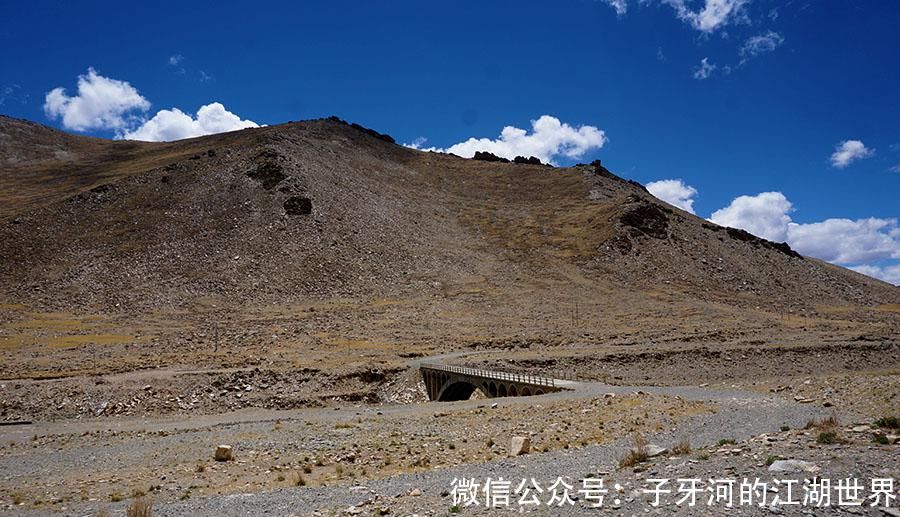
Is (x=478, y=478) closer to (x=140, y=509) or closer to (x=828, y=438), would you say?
(x=828, y=438)

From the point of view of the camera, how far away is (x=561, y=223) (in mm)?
100750

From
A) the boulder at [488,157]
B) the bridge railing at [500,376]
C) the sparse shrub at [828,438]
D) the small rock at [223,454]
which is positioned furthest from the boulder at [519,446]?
the boulder at [488,157]

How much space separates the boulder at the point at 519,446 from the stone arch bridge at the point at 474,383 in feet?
45.9

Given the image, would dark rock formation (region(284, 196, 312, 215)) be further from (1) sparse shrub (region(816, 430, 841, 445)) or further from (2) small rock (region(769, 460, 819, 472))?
(2) small rock (region(769, 460, 819, 472))

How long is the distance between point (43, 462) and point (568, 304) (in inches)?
2194

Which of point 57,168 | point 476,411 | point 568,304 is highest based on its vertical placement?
point 57,168

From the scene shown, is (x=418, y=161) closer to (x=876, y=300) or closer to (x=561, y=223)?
(x=561, y=223)

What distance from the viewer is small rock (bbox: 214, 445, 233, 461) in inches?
773

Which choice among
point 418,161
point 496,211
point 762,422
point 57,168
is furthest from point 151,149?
point 762,422

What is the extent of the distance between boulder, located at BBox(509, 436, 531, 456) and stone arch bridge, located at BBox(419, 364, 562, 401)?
13992mm

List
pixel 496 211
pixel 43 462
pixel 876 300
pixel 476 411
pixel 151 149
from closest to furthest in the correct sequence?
1. pixel 43 462
2. pixel 476 411
3. pixel 876 300
4. pixel 496 211
5. pixel 151 149

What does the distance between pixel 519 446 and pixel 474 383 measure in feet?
65.5

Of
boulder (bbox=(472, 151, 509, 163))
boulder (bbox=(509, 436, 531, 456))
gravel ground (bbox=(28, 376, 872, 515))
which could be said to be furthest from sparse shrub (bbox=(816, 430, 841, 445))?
boulder (bbox=(472, 151, 509, 163))

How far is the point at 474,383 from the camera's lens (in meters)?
37.0
